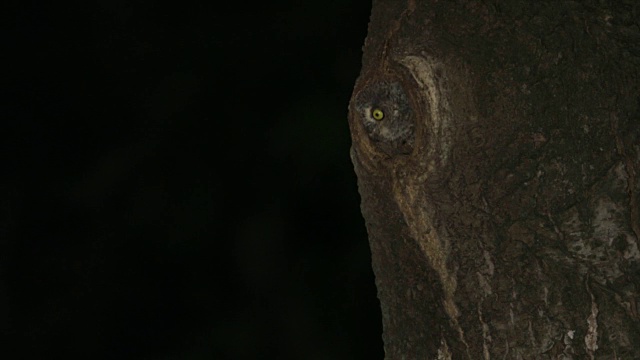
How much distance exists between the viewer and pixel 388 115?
2.00 ft

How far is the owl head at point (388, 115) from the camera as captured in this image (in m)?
0.61

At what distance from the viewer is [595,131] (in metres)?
0.60

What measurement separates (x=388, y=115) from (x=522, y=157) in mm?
81

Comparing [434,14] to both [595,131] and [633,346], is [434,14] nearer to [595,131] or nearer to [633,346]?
[595,131]

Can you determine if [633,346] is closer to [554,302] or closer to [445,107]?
[554,302]

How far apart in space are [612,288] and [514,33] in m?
0.16

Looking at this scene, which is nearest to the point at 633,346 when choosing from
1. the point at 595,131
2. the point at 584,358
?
the point at 584,358

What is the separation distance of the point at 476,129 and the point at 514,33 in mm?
61

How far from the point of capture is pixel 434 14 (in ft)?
2.05

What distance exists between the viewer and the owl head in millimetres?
607

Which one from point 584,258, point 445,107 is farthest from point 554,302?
point 445,107

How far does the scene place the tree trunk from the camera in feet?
1.96

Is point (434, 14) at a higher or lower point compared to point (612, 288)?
higher

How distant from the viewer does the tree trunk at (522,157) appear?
0.60m
